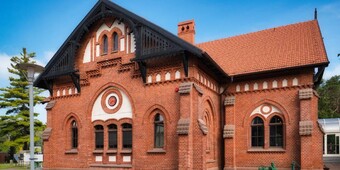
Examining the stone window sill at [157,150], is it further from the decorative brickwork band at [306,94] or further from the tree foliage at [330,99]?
the tree foliage at [330,99]

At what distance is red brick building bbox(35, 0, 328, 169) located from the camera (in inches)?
574

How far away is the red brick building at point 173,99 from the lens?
1458cm

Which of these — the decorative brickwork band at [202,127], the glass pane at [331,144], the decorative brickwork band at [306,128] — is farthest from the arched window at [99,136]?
the glass pane at [331,144]

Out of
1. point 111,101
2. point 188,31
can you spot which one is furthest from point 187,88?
point 188,31

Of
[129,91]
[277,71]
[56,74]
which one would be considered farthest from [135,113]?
[277,71]

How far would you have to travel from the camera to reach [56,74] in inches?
719

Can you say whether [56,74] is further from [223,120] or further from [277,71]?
[277,71]

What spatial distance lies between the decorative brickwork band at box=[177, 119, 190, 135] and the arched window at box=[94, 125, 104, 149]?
5.26m

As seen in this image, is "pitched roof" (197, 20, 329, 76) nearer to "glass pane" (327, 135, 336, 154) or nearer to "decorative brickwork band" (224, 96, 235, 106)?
"decorative brickwork band" (224, 96, 235, 106)

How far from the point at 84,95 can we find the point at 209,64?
7219mm

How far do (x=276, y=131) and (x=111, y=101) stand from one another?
885cm

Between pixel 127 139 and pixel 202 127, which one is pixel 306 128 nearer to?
pixel 202 127

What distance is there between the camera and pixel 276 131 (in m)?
16.9

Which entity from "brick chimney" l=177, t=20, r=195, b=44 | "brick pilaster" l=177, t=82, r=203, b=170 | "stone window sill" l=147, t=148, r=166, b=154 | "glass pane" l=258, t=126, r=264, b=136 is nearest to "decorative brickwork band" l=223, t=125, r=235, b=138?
"glass pane" l=258, t=126, r=264, b=136
